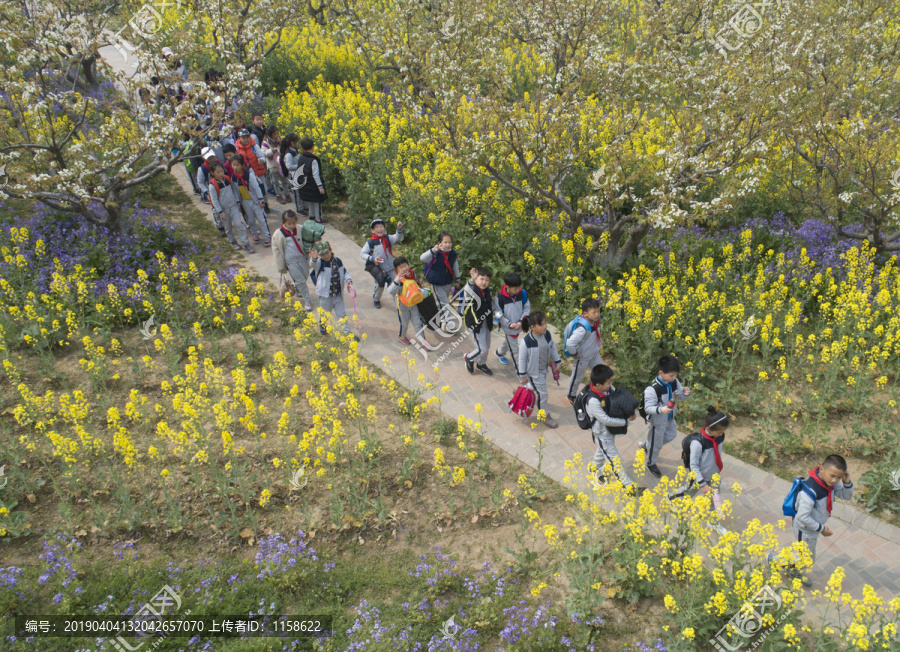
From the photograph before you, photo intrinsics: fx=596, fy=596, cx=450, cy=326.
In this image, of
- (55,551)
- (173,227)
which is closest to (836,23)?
(173,227)

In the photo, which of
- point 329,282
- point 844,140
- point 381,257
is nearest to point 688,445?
point 329,282

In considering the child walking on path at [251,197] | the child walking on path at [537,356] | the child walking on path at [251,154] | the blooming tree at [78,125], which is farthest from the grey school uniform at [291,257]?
the child walking on path at [537,356]

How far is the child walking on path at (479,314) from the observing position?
8.32 meters

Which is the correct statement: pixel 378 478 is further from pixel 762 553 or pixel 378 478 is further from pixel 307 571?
pixel 762 553

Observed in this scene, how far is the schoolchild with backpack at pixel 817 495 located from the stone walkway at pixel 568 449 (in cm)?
91

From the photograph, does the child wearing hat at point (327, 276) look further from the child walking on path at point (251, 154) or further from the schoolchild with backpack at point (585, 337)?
the child walking on path at point (251, 154)

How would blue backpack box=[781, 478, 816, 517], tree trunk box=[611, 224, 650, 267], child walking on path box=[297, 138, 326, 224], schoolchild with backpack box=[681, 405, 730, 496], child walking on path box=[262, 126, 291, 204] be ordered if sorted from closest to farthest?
1. blue backpack box=[781, 478, 816, 517]
2. schoolchild with backpack box=[681, 405, 730, 496]
3. tree trunk box=[611, 224, 650, 267]
4. child walking on path box=[297, 138, 326, 224]
5. child walking on path box=[262, 126, 291, 204]

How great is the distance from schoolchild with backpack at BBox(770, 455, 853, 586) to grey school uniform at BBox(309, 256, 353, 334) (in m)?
6.44

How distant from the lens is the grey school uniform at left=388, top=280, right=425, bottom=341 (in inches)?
Result: 360

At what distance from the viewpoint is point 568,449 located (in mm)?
7676

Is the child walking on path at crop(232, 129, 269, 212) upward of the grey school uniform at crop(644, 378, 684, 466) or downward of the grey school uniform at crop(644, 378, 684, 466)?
upward

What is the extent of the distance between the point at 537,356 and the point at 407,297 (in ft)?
7.80

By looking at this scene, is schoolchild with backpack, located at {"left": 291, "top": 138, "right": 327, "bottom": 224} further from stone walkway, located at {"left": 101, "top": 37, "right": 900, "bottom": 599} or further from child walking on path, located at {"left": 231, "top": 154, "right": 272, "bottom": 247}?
stone walkway, located at {"left": 101, "top": 37, "right": 900, "bottom": 599}

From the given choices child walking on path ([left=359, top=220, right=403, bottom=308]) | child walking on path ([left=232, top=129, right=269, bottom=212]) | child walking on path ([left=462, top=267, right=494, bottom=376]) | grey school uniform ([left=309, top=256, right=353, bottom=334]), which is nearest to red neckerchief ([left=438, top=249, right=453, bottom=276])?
child walking on path ([left=462, top=267, right=494, bottom=376])
